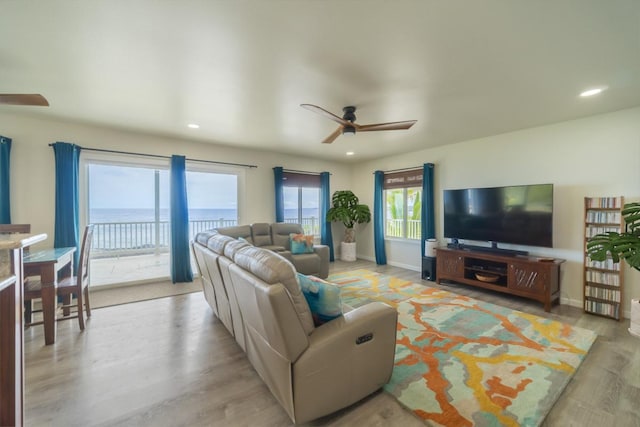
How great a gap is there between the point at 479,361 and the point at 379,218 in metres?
4.06

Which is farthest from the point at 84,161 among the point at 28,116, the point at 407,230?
the point at 407,230

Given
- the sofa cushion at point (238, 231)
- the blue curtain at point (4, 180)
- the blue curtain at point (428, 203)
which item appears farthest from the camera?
the blue curtain at point (428, 203)

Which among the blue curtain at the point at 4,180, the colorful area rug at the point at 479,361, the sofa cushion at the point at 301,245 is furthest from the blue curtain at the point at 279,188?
the blue curtain at the point at 4,180

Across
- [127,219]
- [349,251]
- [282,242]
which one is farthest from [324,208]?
[127,219]

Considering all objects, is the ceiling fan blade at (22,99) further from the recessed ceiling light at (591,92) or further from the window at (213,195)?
the recessed ceiling light at (591,92)

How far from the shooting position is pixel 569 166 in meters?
3.59

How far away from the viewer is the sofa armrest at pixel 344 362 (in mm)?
1502

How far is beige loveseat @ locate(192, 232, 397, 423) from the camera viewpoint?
1.45 meters

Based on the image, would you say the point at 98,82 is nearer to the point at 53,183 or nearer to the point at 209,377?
the point at 53,183

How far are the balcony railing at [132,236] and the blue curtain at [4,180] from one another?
5.58ft

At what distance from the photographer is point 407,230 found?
584 cm

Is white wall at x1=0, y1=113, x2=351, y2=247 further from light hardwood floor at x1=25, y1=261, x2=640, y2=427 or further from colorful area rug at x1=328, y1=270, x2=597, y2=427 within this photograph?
colorful area rug at x1=328, y1=270, x2=597, y2=427

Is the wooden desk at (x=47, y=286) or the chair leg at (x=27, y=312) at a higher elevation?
the wooden desk at (x=47, y=286)

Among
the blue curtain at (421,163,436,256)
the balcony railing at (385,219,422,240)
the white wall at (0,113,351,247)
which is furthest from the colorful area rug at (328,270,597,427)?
the white wall at (0,113,351,247)
